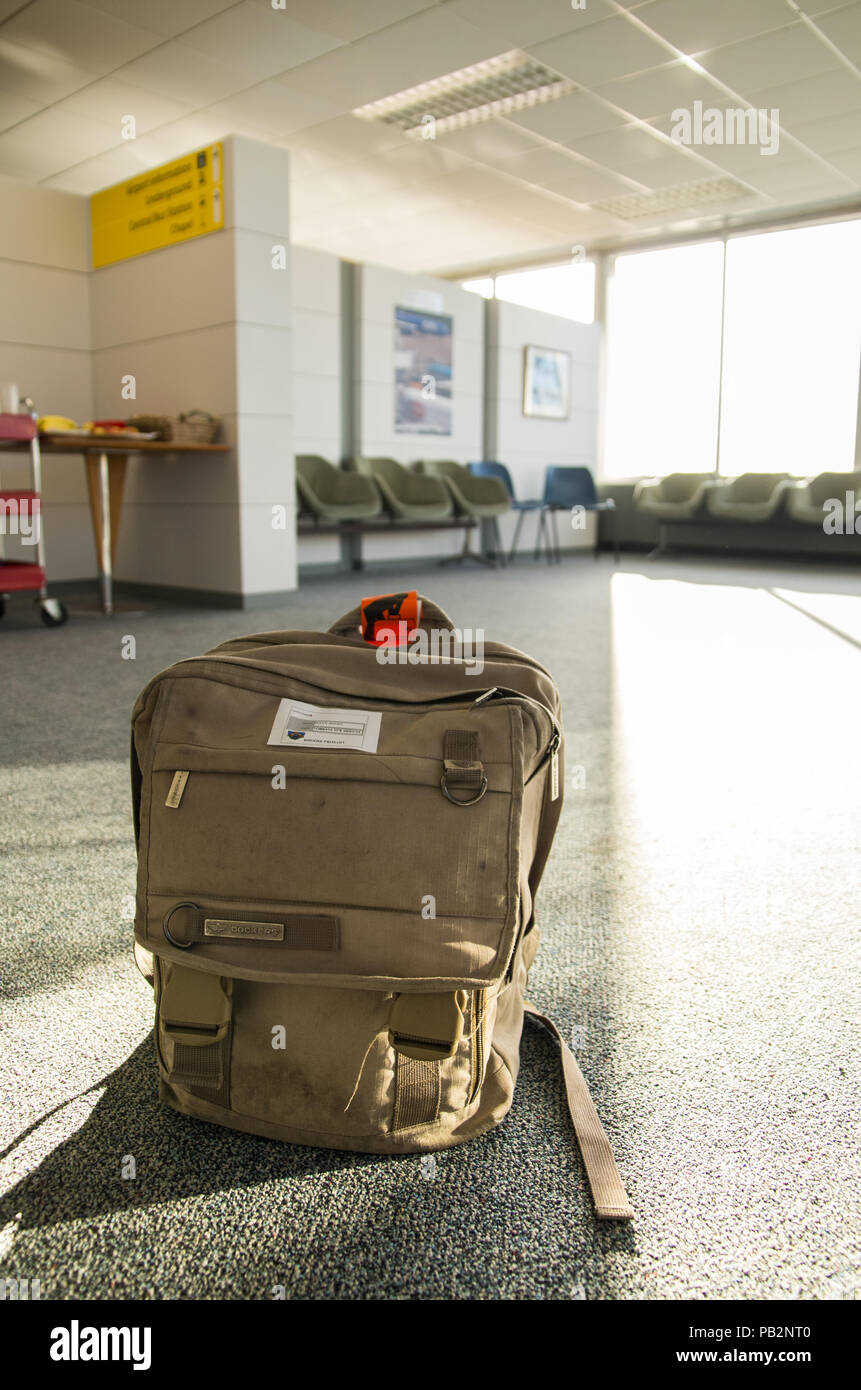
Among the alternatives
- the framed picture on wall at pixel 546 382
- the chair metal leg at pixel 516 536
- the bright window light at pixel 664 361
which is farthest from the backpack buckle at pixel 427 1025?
the bright window light at pixel 664 361

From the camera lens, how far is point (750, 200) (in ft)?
26.4

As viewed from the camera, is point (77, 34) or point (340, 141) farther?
point (340, 141)

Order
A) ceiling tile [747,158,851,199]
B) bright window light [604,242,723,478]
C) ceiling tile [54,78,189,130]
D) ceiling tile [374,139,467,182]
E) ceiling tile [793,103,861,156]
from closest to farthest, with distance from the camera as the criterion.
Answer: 1. ceiling tile [54,78,189,130]
2. ceiling tile [793,103,861,156]
3. ceiling tile [374,139,467,182]
4. ceiling tile [747,158,851,199]
5. bright window light [604,242,723,478]

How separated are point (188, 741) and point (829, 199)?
9.14m

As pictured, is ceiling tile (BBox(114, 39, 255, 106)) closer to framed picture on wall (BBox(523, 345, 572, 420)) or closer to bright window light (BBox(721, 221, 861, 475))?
framed picture on wall (BBox(523, 345, 572, 420))

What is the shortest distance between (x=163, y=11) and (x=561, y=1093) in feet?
18.2

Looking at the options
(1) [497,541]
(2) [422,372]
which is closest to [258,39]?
(2) [422,372]

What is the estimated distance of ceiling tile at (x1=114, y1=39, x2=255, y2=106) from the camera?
5.30 metres

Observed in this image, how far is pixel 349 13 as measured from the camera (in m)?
4.86

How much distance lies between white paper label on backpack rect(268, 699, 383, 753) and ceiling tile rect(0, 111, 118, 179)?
664 cm

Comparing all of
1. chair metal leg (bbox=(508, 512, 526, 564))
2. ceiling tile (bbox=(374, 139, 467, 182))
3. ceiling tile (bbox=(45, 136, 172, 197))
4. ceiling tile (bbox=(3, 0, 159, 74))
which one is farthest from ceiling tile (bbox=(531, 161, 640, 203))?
ceiling tile (bbox=(3, 0, 159, 74))

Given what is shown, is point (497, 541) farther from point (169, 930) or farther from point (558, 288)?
point (169, 930)

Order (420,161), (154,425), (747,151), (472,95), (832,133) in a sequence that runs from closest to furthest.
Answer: (154,425) < (472,95) < (832,133) < (747,151) < (420,161)

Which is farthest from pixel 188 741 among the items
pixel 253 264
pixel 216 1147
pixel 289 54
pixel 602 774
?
pixel 289 54
